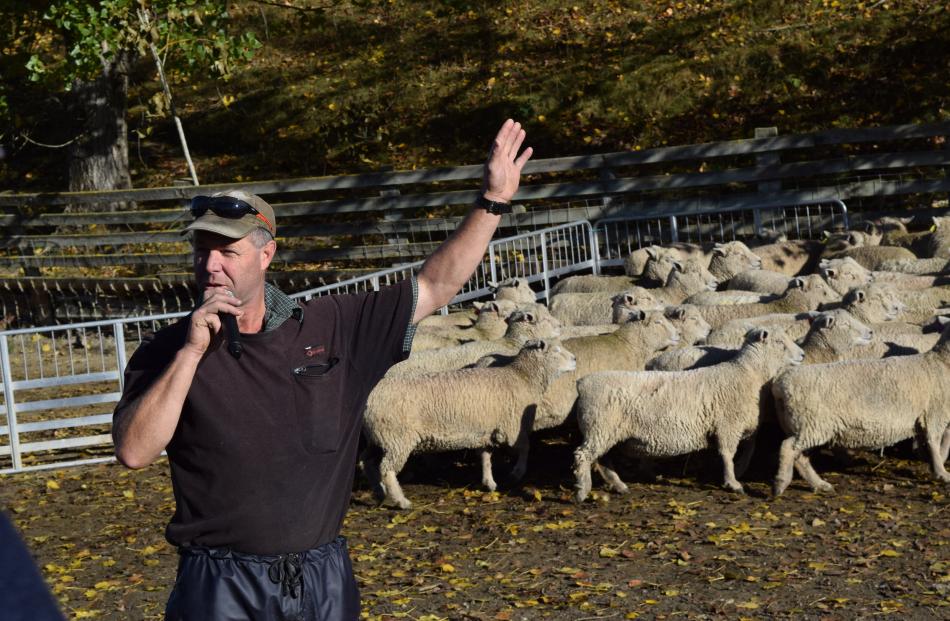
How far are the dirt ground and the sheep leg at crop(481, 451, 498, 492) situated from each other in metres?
0.13

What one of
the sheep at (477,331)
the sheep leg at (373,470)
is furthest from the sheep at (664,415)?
the sheep at (477,331)

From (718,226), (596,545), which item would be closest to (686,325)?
(596,545)

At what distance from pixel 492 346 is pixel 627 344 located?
1220 millimetres

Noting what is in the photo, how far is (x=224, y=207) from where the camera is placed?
3189mm

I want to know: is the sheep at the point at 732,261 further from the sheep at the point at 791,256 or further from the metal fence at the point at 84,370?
the metal fence at the point at 84,370

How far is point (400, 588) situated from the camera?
6742 mm

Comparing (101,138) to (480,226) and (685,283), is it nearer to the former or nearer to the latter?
(685,283)

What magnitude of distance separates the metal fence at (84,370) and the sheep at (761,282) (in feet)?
8.27

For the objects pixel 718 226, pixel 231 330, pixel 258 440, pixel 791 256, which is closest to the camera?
pixel 231 330

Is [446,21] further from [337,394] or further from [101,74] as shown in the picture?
[337,394]

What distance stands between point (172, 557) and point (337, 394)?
493 centimetres

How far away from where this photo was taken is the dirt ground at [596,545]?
246 inches

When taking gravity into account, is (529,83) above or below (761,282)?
above

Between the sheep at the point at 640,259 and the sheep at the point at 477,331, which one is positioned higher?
the sheep at the point at 640,259
